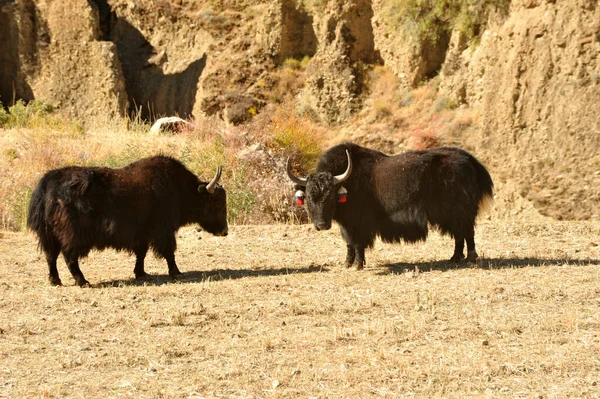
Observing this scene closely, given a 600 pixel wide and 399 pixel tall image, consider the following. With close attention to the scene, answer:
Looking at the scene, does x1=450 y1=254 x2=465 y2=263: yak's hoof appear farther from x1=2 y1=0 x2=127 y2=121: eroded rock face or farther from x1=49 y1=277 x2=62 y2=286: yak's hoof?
x1=2 y1=0 x2=127 y2=121: eroded rock face

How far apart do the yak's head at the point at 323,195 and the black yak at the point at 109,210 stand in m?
1.25

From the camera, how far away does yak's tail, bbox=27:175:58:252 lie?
9328 mm

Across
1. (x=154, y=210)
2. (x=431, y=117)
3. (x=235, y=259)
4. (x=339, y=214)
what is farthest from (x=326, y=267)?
(x=431, y=117)

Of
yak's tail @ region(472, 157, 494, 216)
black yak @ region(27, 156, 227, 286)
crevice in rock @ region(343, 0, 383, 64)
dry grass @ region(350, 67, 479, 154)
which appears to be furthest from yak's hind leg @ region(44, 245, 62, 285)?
crevice in rock @ region(343, 0, 383, 64)

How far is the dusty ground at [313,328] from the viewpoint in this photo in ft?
18.9

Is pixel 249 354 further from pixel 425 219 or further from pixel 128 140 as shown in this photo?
pixel 128 140

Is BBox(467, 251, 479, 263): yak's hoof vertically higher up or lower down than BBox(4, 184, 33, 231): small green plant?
higher up

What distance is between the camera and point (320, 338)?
271 inches

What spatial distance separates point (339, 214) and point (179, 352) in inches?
159

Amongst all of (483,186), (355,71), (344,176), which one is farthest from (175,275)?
(355,71)

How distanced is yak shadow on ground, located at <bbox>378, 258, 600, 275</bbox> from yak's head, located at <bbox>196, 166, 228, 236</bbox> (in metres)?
2.11

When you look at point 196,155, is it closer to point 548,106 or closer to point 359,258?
point 548,106

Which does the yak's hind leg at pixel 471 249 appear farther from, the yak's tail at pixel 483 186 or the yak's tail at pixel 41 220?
the yak's tail at pixel 41 220

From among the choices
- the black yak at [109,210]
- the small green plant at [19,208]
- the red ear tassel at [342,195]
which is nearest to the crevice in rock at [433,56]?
the small green plant at [19,208]
